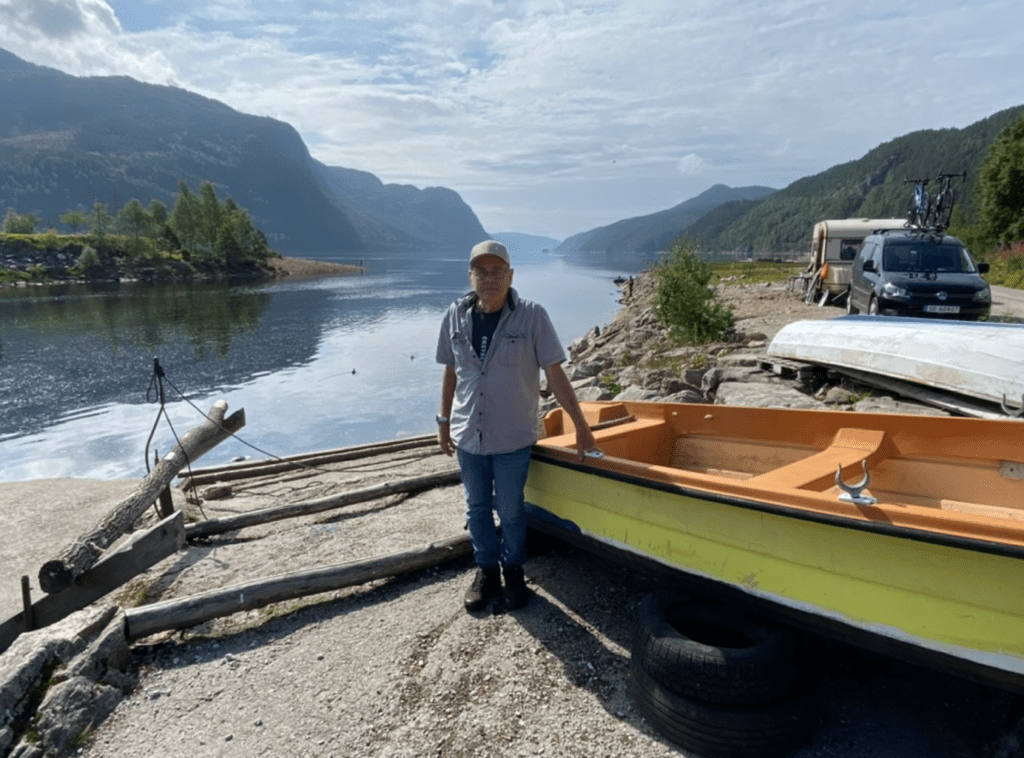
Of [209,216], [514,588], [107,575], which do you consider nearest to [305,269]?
[209,216]

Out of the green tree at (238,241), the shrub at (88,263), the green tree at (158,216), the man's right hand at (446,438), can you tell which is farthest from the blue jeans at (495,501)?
the green tree at (158,216)

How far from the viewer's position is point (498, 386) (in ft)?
12.9

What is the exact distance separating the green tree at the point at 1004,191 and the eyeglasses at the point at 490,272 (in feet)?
143

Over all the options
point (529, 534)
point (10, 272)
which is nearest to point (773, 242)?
point (10, 272)

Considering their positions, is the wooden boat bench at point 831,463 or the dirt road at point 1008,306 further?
the dirt road at point 1008,306

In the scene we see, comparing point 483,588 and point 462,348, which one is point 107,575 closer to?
point 483,588

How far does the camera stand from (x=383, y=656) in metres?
3.93

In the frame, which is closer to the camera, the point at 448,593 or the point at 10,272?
the point at 448,593

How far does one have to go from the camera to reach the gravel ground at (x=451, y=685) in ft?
10.3

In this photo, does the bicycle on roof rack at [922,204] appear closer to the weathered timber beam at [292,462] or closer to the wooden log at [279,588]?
the weathered timber beam at [292,462]

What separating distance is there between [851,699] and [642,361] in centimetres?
1227

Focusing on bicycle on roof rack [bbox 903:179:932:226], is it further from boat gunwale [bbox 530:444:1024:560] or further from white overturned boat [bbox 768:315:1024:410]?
boat gunwale [bbox 530:444:1024:560]

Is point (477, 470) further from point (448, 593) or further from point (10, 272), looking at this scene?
point (10, 272)

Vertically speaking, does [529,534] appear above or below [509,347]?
below
